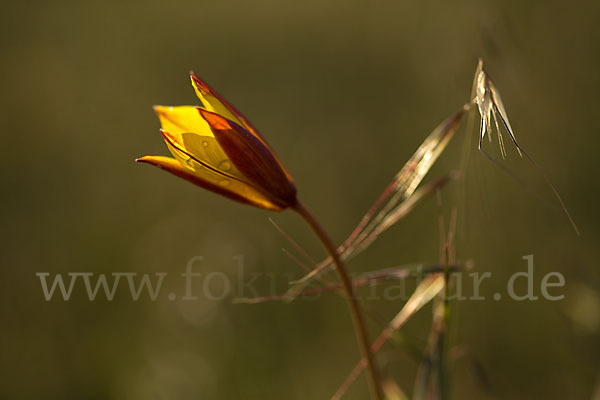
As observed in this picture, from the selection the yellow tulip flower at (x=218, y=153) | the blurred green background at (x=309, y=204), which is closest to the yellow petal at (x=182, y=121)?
the yellow tulip flower at (x=218, y=153)

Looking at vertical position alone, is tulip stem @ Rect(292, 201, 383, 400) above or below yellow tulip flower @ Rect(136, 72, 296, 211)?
below

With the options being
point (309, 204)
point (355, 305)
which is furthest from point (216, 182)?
point (309, 204)

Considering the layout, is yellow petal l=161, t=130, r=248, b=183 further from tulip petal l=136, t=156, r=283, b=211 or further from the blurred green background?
the blurred green background

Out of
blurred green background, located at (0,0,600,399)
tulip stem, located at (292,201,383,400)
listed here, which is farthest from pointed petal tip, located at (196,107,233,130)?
blurred green background, located at (0,0,600,399)

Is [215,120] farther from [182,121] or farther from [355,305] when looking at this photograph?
[355,305]

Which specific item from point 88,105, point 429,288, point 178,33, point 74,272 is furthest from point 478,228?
point 178,33

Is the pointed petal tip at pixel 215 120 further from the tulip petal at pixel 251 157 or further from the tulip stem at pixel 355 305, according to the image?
the tulip stem at pixel 355 305

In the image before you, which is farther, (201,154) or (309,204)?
(309,204)
